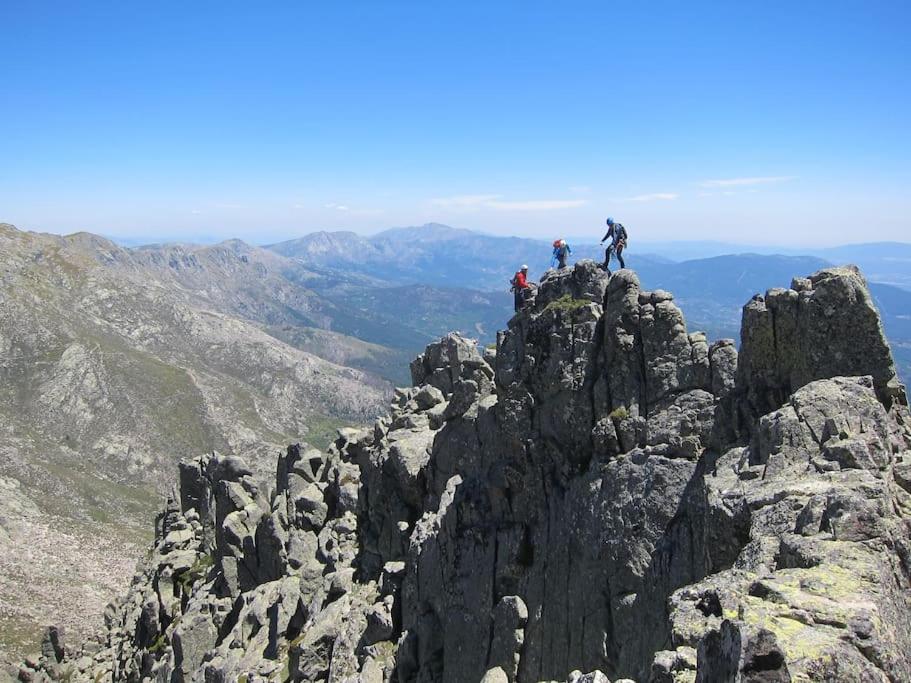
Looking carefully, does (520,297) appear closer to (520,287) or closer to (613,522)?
(520,287)

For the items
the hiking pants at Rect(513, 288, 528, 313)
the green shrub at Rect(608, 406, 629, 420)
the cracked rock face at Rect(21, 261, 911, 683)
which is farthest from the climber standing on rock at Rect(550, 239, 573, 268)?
the green shrub at Rect(608, 406, 629, 420)

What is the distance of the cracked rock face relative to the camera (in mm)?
16484

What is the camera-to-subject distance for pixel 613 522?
3072 cm

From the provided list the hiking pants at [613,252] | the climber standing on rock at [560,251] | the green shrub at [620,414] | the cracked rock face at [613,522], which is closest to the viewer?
the cracked rock face at [613,522]

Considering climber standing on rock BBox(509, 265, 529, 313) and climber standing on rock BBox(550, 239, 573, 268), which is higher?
climber standing on rock BBox(550, 239, 573, 268)

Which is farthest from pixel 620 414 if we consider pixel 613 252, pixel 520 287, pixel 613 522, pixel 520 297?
pixel 520 287

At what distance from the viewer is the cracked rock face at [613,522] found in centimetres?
1648

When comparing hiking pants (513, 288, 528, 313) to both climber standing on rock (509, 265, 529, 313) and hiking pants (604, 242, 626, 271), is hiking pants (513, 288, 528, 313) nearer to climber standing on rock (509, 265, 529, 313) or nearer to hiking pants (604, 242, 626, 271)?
climber standing on rock (509, 265, 529, 313)

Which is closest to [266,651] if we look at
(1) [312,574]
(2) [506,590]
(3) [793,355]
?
(1) [312,574]

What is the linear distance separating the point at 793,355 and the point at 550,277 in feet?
54.9

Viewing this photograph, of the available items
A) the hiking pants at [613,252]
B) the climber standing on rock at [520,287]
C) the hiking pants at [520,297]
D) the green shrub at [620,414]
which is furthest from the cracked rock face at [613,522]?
the climber standing on rock at [520,287]

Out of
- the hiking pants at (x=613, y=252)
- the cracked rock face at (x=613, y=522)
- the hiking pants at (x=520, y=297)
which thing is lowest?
the cracked rock face at (x=613, y=522)

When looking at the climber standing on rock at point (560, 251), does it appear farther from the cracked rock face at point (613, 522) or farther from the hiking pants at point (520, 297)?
the cracked rock face at point (613, 522)

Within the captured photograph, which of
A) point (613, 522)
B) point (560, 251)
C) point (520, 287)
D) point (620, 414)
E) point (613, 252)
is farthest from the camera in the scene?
point (560, 251)
